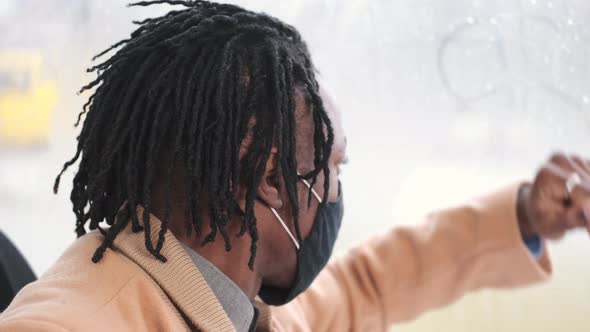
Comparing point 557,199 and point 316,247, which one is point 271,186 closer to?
point 316,247

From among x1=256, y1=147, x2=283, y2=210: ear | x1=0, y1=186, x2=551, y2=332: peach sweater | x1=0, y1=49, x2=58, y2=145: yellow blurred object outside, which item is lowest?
x1=0, y1=186, x2=551, y2=332: peach sweater

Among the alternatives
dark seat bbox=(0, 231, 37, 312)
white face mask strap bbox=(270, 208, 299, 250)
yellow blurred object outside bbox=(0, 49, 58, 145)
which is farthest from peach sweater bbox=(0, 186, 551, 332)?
yellow blurred object outside bbox=(0, 49, 58, 145)

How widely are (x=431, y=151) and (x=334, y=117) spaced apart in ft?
1.19

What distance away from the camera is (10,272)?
1.06m

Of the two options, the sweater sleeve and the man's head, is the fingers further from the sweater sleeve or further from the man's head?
the man's head

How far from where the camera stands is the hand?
106cm

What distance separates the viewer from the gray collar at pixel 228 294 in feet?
2.87

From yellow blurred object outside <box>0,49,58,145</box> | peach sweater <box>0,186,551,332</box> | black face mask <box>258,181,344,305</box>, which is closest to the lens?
black face mask <box>258,181,344,305</box>

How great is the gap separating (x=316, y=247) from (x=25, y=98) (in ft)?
2.89

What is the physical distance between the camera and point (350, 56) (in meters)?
1.29

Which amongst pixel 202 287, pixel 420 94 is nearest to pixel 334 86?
pixel 420 94

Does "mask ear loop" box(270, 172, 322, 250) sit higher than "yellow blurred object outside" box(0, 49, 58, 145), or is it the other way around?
"mask ear loop" box(270, 172, 322, 250)

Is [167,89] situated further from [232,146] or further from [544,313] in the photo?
[544,313]

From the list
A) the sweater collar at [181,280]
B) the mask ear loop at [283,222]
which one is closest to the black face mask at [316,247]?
the mask ear loop at [283,222]
